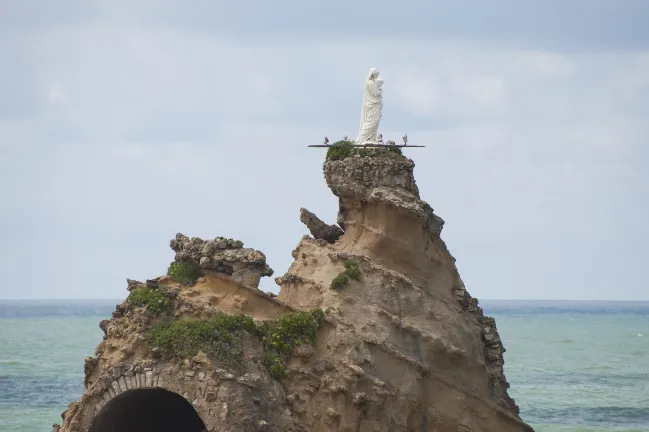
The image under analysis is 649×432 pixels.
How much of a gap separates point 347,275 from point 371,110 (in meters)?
3.62

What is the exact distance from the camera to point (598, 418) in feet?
172

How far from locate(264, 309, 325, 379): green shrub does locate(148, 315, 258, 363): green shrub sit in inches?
14.7

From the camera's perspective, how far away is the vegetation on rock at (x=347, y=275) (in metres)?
29.1

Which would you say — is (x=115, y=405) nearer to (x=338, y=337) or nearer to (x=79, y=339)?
(x=338, y=337)

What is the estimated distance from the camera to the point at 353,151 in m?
30.5

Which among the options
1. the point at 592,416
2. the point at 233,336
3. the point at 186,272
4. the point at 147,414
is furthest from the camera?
the point at 592,416

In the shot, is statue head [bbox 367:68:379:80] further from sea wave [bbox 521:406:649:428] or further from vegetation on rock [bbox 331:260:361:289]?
sea wave [bbox 521:406:649:428]

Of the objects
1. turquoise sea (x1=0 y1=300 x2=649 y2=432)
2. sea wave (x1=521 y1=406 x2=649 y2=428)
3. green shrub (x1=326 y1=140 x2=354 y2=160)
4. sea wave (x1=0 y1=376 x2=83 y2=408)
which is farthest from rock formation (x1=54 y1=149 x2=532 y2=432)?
sea wave (x1=0 y1=376 x2=83 y2=408)

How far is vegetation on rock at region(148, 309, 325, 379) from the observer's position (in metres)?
27.2

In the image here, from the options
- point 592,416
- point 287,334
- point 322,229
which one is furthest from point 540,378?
point 287,334

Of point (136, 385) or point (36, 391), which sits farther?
point (36, 391)

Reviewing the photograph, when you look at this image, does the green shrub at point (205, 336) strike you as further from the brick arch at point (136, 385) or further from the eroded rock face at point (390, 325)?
the eroded rock face at point (390, 325)

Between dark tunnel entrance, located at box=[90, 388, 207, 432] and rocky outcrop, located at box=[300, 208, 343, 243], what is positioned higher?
rocky outcrop, located at box=[300, 208, 343, 243]

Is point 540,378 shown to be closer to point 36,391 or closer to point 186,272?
point 36,391
